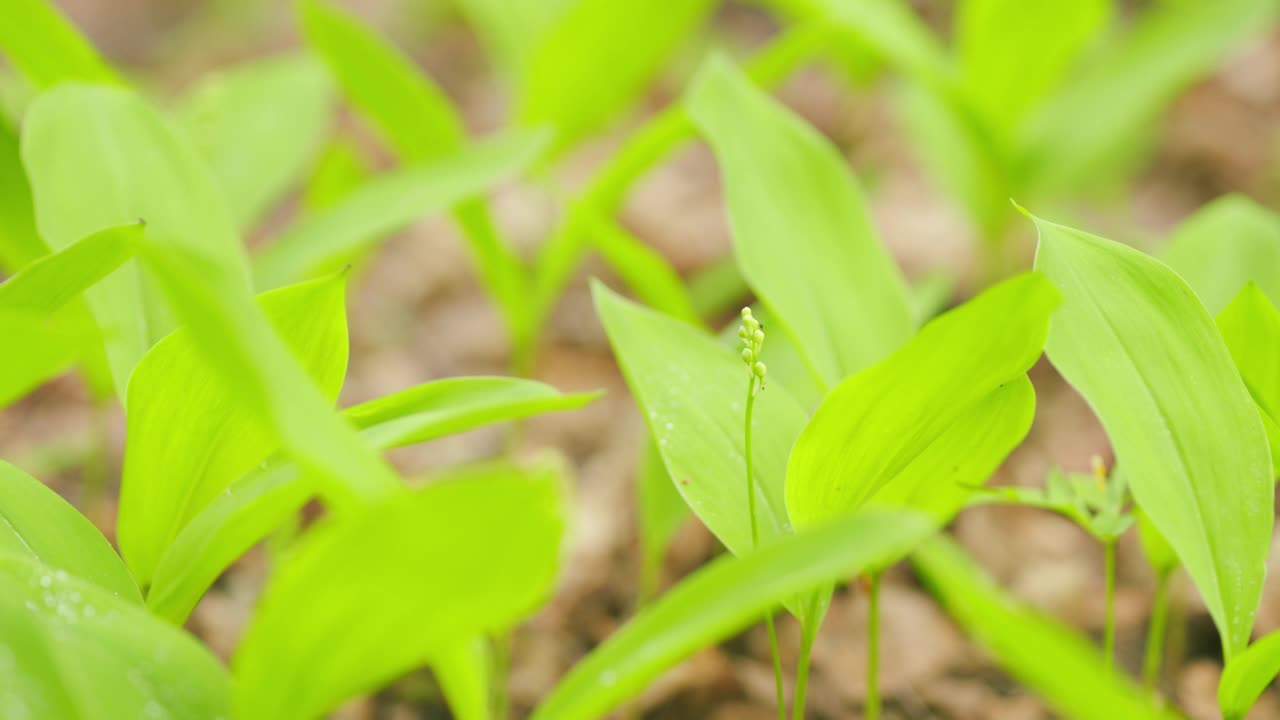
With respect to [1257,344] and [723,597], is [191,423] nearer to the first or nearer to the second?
[723,597]

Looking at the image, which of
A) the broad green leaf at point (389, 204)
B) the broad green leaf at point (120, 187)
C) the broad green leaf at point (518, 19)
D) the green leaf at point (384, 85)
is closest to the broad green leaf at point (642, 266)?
the broad green leaf at point (389, 204)

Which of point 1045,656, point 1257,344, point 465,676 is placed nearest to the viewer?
point 1045,656

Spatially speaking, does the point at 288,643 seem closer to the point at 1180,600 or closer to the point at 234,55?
the point at 1180,600

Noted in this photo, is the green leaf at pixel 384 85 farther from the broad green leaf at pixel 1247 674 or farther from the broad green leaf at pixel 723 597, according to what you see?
the broad green leaf at pixel 1247 674

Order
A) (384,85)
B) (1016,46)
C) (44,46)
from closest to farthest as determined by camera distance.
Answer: (44,46) < (384,85) < (1016,46)

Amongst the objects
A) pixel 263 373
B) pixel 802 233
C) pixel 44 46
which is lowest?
pixel 802 233

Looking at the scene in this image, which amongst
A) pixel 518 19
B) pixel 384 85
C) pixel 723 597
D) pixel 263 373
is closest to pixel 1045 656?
pixel 723 597
